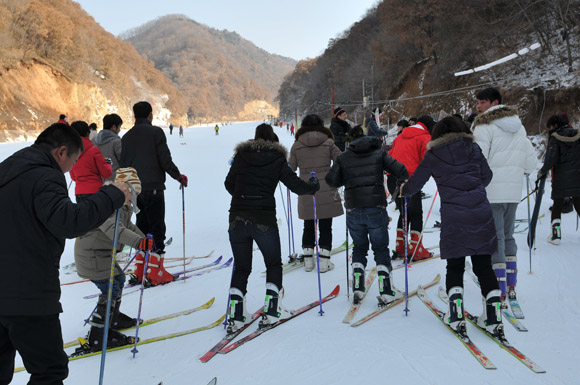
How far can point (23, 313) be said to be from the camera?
195 cm

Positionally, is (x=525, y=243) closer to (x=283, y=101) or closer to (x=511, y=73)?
(x=511, y=73)

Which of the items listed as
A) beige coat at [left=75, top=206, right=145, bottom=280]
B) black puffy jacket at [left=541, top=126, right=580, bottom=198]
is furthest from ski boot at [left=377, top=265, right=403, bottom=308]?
black puffy jacket at [left=541, top=126, right=580, bottom=198]

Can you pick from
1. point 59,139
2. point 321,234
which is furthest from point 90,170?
point 321,234

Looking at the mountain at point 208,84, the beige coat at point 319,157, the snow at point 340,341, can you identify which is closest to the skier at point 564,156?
the snow at point 340,341

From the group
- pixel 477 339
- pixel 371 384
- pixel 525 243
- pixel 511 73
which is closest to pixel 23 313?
pixel 371 384

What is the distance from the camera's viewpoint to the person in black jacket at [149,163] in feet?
16.5

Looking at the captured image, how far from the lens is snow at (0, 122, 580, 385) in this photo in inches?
113

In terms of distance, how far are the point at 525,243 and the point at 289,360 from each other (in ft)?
16.1

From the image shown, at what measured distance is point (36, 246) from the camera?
6.53 ft

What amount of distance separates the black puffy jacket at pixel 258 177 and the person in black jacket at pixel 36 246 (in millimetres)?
1570

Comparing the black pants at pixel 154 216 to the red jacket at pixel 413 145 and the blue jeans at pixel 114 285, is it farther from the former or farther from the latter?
the red jacket at pixel 413 145

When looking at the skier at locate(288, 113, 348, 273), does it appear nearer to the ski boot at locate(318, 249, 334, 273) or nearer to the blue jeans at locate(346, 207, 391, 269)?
the ski boot at locate(318, 249, 334, 273)

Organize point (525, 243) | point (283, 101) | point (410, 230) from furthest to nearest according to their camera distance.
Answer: point (283, 101) → point (525, 243) → point (410, 230)

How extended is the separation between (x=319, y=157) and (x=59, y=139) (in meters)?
3.46
